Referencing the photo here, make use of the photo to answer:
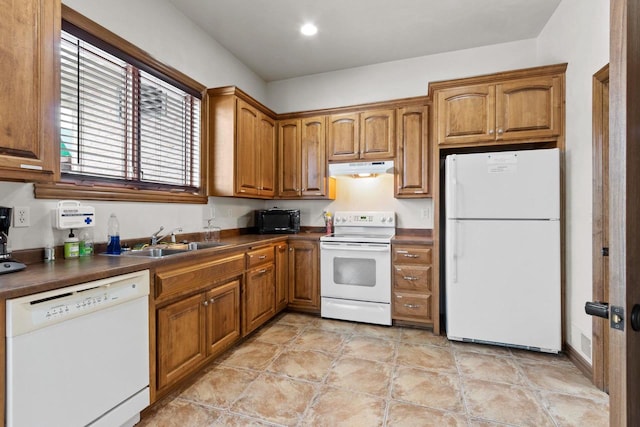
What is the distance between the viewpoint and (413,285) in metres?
3.04

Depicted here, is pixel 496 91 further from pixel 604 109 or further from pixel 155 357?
pixel 155 357

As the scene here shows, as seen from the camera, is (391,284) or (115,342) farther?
(391,284)

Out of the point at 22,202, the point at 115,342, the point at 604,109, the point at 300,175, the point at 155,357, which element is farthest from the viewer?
the point at 300,175

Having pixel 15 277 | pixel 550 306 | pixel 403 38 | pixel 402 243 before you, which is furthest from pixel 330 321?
pixel 403 38

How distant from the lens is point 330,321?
3.29 m

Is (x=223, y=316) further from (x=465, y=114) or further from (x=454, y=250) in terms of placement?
(x=465, y=114)

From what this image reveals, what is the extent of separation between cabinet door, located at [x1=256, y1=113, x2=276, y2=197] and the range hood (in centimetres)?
72

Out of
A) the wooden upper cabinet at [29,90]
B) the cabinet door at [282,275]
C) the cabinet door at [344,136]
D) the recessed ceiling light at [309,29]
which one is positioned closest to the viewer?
the wooden upper cabinet at [29,90]

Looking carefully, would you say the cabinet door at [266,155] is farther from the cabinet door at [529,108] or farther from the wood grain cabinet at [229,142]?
the cabinet door at [529,108]

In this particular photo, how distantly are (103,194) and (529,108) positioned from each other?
10.9 feet

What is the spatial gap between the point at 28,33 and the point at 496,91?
313cm

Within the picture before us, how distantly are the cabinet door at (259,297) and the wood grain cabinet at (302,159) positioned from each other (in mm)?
1055

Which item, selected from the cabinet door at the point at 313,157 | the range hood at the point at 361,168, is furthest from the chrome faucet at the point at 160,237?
the range hood at the point at 361,168

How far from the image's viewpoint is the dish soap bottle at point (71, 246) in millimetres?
1834
